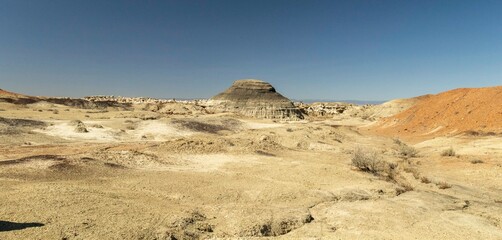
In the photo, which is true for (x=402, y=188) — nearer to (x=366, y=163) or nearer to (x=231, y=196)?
(x=366, y=163)

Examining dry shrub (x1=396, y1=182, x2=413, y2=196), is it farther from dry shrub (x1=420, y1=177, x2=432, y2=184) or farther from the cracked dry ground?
dry shrub (x1=420, y1=177, x2=432, y2=184)

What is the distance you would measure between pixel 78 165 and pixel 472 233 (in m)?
12.9

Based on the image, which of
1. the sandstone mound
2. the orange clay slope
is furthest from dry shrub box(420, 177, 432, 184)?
the sandstone mound

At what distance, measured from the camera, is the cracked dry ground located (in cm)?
787

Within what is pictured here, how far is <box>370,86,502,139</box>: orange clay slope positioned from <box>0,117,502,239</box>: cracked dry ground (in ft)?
47.2

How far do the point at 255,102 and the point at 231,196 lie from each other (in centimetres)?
6482

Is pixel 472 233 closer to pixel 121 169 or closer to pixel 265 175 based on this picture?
pixel 265 175

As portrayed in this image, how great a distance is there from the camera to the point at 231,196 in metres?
11.2

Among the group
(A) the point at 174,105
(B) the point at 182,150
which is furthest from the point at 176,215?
(A) the point at 174,105

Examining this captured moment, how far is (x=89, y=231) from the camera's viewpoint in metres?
7.14

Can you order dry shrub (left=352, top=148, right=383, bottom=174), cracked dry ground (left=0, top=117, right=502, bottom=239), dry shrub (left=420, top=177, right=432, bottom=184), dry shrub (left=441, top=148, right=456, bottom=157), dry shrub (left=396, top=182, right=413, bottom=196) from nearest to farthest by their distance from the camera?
cracked dry ground (left=0, top=117, right=502, bottom=239) → dry shrub (left=396, top=182, right=413, bottom=196) → dry shrub (left=420, top=177, right=432, bottom=184) → dry shrub (left=352, top=148, right=383, bottom=174) → dry shrub (left=441, top=148, right=456, bottom=157)

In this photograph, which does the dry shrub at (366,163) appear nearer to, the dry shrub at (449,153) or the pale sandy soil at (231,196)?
the pale sandy soil at (231,196)

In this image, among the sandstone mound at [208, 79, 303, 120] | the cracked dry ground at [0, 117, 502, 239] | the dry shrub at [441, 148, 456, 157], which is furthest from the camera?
the sandstone mound at [208, 79, 303, 120]

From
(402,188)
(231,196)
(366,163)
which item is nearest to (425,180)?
(366,163)
